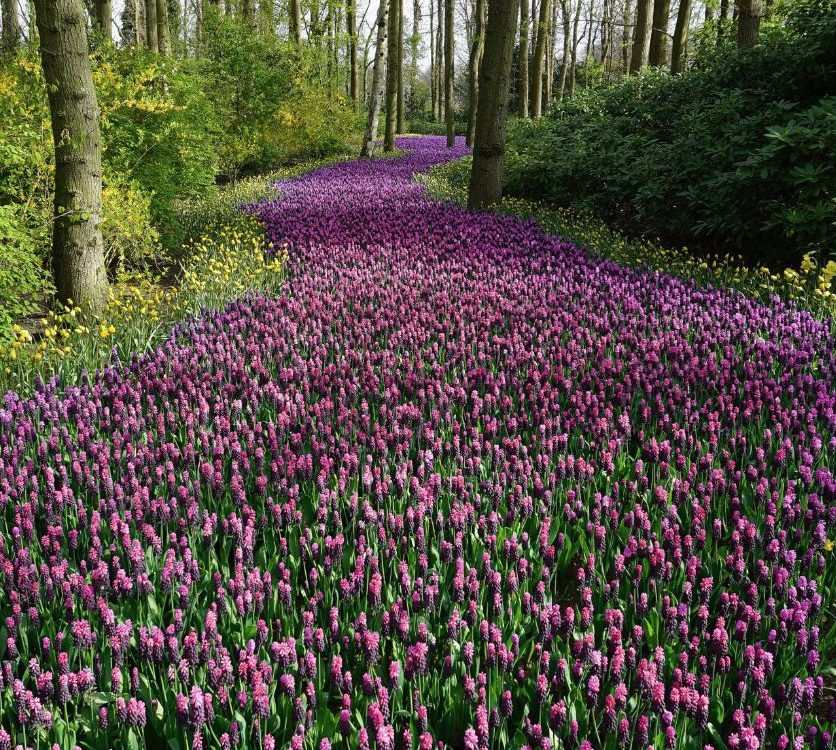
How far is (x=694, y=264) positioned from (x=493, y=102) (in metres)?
5.02

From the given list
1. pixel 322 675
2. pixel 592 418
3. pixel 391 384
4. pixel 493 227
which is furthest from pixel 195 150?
pixel 322 675

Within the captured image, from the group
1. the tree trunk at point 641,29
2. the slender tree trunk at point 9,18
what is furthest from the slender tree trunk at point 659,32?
the slender tree trunk at point 9,18

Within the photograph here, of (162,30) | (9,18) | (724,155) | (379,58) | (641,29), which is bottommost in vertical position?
(724,155)

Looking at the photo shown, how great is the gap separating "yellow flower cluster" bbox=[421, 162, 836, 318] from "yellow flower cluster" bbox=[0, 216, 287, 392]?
383cm

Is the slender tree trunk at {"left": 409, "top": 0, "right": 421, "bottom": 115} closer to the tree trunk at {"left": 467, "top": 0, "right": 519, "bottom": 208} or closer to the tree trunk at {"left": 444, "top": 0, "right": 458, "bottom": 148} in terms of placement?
the tree trunk at {"left": 444, "top": 0, "right": 458, "bottom": 148}

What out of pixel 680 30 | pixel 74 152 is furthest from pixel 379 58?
pixel 74 152

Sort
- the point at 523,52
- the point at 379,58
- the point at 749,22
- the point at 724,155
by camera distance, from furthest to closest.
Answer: the point at 523,52, the point at 379,58, the point at 749,22, the point at 724,155

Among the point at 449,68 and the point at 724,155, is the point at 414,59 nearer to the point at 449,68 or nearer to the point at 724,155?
the point at 449,68

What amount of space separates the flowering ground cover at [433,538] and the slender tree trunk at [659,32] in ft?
46.7

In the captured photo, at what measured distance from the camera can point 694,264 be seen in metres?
8.09

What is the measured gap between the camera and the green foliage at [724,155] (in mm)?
7590

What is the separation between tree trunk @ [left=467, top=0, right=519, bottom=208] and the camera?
11062 millimetres

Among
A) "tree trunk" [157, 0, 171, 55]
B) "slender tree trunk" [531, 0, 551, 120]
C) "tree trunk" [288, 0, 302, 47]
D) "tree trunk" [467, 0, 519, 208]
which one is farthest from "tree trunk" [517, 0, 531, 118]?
"tree trunk" [467, 0, 519, 208]

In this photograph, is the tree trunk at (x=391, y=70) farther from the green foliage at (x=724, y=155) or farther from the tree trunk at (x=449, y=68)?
the green foliage at (x=724, y=155)
